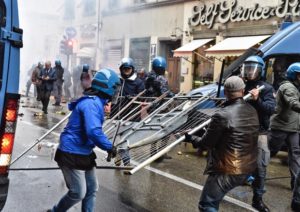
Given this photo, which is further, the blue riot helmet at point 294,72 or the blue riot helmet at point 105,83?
the blue riot helmet at point 294,72

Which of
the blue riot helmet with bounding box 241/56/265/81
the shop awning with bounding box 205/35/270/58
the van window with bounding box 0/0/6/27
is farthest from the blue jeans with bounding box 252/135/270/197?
the shop awning with bounding box 205/35/270/58

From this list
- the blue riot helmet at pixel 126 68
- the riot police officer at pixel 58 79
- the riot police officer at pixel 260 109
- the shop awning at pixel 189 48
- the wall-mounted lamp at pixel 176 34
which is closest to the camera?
the riot police officer at pixel 260 109

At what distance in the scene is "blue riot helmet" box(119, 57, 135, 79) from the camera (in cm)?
655

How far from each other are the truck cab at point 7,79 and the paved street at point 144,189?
4.07ft

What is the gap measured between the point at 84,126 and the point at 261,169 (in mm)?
2194

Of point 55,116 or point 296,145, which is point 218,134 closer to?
point 296,145

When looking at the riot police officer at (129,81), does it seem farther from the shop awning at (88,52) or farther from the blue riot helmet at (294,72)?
the shop awning at (88,52)

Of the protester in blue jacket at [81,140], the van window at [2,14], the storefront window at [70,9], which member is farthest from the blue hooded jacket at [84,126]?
the storefront window at [70,9]

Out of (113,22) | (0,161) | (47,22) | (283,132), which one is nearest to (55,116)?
(283,132)

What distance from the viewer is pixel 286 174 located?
679 centimetres

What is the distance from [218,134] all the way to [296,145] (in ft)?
7.82

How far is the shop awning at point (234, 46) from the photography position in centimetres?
1425

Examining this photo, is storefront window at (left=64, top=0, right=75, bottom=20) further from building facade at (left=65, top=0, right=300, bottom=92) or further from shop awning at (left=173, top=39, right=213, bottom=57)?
Answer: shop awning at (left=173, top=39, right=213, bottom=57)

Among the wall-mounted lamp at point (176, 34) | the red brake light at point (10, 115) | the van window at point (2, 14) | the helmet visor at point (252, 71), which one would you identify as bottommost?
the red brake light at point (10, 115)
